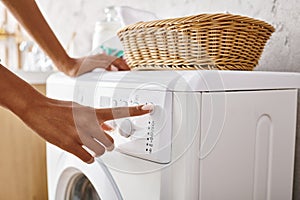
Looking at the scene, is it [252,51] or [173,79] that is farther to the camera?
[252,51]

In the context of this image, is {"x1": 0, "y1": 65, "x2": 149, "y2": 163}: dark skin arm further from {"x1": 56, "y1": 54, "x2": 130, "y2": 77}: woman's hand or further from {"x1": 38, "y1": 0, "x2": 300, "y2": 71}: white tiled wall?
{"x1": 38, "y1": 0, "x2": 300, "y2": 71}: white tiled wall

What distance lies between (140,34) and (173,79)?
207 mm

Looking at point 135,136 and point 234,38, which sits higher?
point 234,38

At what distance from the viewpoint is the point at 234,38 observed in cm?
87

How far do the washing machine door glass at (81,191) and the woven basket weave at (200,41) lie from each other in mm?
458

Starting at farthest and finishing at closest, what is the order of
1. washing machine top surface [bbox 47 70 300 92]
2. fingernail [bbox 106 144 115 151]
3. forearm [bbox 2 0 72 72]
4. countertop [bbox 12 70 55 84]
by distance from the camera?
1. countertop [bbox 12 70 55 84]
2. forearm [bbox 2 0 72 72]
3. fingernail [bbox 106 144 115 151]
4. washing machine top surface [bbox 47 70 300 92]

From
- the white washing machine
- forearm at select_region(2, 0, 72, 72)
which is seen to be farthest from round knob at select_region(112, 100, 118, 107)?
forearm at select_region(2, 0, 72, 72)

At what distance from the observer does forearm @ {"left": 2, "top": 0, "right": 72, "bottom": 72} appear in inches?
43.8

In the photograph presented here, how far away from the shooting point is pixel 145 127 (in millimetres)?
800

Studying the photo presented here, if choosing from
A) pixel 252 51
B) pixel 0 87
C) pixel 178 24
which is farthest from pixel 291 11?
pixel 0 87

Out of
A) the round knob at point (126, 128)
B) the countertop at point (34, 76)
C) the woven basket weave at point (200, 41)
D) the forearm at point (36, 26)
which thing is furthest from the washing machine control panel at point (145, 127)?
the countertop at point (34, 76)

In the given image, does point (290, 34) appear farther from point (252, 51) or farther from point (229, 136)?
point (229, 136)

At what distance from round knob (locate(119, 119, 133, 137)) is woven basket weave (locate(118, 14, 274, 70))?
16cm

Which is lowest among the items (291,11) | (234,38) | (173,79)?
(173,79)
